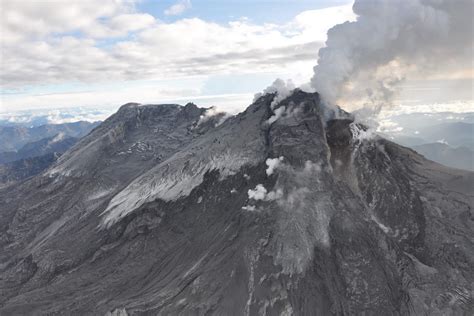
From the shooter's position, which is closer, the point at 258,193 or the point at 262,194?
the point at 262,194


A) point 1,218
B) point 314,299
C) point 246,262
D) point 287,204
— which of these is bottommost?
point 1,218

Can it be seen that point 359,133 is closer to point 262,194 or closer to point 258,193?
point 262,194

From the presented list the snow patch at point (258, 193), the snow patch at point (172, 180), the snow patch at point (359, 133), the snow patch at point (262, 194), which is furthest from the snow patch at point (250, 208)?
the snow patch at point (359, 133)

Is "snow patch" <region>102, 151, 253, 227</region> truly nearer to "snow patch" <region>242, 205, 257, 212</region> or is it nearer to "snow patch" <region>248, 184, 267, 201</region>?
"snow patch" <region>248, 184, 267, 201</region>

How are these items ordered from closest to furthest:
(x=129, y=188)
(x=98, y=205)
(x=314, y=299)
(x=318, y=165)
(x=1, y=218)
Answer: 1. (x=314, y=299)
2. (x=318, y=165)
3. (x=129, y=188)
4. (x=98, y=205)
5. (x=1, y=218)

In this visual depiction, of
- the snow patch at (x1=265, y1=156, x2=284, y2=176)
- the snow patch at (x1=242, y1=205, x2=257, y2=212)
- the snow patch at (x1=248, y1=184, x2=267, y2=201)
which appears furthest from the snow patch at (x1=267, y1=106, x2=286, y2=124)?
the snow patch at (x1=242, y1=205, x2=257, y2=212)

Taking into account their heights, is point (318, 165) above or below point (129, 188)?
above

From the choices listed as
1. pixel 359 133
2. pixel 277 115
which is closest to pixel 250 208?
pixel 277 115

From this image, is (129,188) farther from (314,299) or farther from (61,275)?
(314,299)

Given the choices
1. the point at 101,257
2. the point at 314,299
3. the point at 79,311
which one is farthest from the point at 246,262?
the point at 101,257
